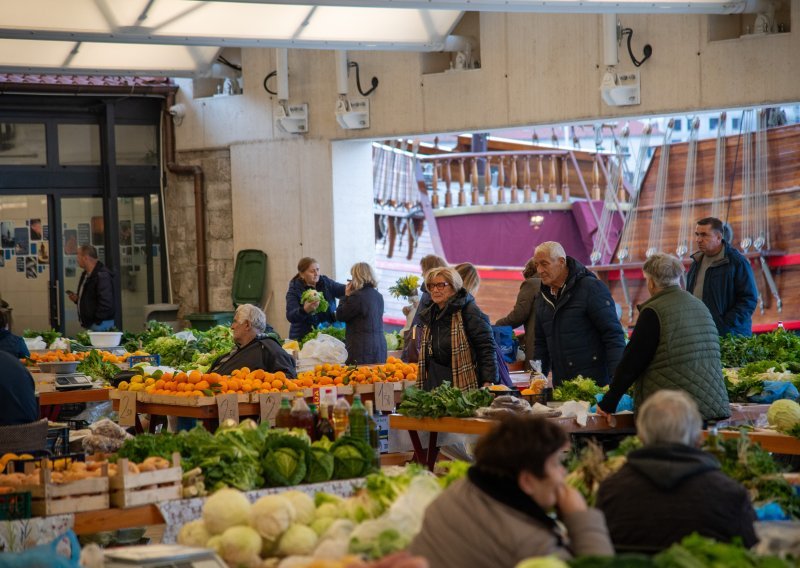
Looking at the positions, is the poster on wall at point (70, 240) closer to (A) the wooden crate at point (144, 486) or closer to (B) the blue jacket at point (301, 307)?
(B) the blue jacket at point (301, 307)

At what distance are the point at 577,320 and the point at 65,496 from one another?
11.3 feet

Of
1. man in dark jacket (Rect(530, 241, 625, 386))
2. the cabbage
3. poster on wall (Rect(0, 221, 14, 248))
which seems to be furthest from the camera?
poster on wall (Rect(0, 221, 14, 248))

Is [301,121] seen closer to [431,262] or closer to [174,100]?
[174,100]

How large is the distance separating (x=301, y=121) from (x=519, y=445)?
10.6 metres

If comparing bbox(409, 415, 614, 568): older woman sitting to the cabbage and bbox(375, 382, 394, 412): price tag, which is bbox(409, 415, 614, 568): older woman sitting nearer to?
the cabbage

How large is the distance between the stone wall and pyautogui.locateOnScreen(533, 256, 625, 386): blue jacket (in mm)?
7549

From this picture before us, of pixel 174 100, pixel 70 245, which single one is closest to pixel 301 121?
pixel 174 100

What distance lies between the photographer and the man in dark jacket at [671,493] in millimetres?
3623

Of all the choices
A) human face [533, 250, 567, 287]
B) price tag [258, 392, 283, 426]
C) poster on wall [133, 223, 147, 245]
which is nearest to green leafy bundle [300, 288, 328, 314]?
price tag [258, 392, 283, 426]

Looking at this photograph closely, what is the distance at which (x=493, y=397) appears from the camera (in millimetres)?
6816

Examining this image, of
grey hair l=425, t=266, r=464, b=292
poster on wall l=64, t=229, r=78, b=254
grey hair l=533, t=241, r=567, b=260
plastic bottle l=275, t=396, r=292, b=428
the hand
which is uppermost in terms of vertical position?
poster on wall l=64, t=229, r=78, b=254

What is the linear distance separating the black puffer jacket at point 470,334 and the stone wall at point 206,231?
7.22m

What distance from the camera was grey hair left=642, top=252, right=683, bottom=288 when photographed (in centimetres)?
617

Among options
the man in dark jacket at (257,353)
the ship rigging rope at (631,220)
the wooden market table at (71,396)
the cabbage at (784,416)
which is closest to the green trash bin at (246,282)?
the ship rigging rope at (631,220)
